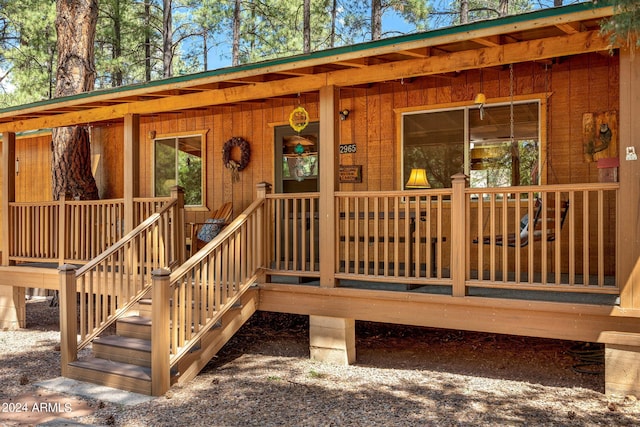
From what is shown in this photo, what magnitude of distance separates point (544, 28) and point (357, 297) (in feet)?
10.0

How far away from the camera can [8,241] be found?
8.70 meters

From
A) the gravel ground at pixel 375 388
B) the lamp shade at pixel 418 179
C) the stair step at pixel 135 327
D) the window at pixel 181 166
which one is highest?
the window at pixel 181 166

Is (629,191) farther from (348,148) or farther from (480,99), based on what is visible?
(348,148)

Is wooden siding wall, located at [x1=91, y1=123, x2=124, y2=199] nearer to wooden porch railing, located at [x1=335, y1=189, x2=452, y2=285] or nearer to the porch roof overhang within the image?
the porch roof overhang

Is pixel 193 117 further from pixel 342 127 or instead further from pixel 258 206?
pixel 258 206

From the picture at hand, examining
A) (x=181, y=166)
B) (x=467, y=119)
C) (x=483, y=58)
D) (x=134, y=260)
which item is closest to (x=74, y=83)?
(x=181, y=166)

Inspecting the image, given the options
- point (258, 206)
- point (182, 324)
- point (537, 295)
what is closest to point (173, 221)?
point (258, 206)

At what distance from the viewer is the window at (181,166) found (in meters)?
9.50

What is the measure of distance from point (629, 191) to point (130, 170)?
5834 millimetres

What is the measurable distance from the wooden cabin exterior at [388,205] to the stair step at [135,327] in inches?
1.4

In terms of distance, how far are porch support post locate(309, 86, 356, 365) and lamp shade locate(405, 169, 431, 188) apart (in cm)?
147

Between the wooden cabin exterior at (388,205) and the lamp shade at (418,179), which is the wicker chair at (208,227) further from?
the lamp shade at (418,179)

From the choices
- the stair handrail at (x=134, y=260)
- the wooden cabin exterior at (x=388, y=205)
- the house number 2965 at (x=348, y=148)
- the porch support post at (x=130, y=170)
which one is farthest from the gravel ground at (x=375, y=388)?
the house number 2965 at (x=348, y=148)

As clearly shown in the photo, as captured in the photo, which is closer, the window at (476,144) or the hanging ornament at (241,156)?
the window at (476,144)
